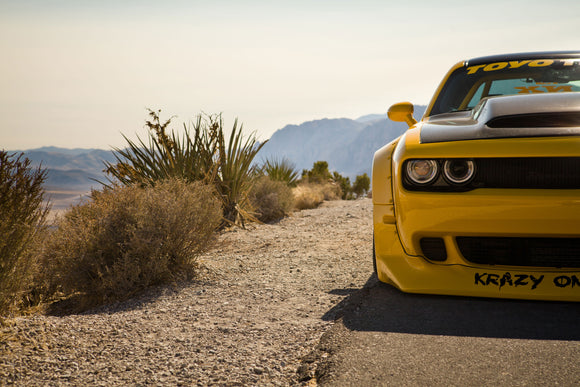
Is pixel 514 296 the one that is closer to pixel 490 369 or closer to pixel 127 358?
pixel 490 369

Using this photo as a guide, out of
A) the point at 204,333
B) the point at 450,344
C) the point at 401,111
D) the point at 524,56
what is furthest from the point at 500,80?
the point at 204,333

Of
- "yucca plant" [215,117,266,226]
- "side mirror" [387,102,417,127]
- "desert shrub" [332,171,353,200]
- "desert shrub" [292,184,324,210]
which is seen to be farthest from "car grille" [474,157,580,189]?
"desert shrub" [332,171,353,200]

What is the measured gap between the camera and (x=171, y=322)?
291cm

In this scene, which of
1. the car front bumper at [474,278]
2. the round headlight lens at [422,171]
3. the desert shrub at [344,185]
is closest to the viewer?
the car front bumper at [474,278]

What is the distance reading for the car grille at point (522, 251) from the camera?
7.68 ft

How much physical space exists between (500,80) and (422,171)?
1.89m

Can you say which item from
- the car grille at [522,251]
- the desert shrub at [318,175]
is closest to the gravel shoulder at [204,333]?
the car grille at [522,251]

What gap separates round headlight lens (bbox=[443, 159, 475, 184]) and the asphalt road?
69 cm

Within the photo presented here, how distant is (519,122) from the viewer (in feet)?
8.23

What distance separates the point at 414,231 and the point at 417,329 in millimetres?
568

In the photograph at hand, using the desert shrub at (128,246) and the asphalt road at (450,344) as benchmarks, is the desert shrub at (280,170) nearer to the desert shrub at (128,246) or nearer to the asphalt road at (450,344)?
the desert shrub at (128,246)

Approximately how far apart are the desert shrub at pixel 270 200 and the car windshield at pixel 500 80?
198 inches

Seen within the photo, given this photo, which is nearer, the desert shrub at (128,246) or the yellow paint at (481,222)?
the yellow paint at (481,222)

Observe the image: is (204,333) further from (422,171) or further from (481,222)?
(481,222)
